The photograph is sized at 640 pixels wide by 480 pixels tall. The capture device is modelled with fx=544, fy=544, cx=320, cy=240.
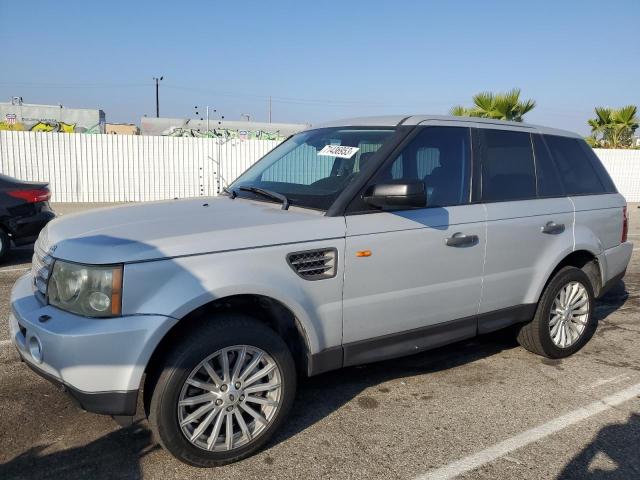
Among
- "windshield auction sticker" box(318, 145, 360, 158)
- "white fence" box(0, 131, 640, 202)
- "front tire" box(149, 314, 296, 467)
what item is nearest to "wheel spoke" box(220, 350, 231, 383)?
"front tire" box(149, 314, 296, 467)

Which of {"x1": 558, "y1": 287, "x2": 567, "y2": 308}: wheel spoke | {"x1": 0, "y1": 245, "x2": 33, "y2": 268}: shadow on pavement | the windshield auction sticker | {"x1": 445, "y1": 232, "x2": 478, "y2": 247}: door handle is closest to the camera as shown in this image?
{"x1": 445, "y1": 232, "x2": 478, "y2": 247}: door handle

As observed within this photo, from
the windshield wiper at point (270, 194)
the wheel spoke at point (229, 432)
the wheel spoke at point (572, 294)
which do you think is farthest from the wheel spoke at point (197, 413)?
the wheel spoke at point (572, 294)

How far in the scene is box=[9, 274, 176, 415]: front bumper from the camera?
2545 millimetres

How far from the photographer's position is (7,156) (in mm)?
15617

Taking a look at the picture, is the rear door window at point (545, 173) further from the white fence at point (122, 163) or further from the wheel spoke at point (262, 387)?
the white fence at point (122, 163)

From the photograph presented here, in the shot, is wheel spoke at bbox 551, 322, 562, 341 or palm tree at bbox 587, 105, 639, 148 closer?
wheel spoke at bbox 551, 322, 562, 341

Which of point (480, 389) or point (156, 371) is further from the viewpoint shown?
point (480, 389)

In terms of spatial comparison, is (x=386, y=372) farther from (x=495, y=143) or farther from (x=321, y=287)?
(x=495, y=143)

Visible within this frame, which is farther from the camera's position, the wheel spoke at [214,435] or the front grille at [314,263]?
the front grille at [314,263]

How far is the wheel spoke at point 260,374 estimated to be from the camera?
9.66ft

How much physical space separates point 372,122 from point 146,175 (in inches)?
563

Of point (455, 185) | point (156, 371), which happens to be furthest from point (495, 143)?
point (156, 371)

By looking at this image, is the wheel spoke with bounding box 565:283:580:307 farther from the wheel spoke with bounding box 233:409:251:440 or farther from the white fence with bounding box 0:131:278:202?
the white fence with bounding box 0:131:278:202

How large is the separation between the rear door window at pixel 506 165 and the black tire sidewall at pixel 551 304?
0.75m
